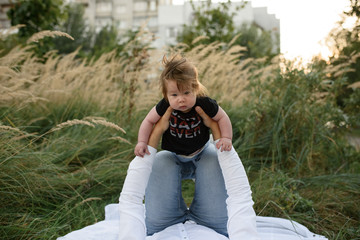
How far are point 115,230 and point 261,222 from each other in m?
0.86

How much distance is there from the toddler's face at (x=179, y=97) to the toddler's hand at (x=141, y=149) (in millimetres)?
271

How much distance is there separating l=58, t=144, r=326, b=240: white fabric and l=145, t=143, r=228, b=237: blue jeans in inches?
2.6

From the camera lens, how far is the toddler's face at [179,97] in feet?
5.22

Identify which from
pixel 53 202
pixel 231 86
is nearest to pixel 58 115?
pixel 53 202

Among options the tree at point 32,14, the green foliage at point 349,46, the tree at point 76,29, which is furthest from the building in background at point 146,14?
the green foliage at point 349,46

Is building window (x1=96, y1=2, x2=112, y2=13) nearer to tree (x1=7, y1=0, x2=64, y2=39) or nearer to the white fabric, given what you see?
tree (x1=7, y1=0, x2=64, y2=39)

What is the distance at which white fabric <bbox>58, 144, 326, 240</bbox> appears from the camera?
1.54 m

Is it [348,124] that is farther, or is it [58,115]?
[58,115]

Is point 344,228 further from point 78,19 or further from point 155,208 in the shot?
point 78,19

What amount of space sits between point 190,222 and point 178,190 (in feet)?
0.77

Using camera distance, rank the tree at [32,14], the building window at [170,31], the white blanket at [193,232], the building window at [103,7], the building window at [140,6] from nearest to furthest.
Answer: the white blanket at [193,232] < the tree at [32,14] < the building window at [170,31] < the building window at [140,6] < the building window at [103,7]

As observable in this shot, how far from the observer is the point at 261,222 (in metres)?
2.06

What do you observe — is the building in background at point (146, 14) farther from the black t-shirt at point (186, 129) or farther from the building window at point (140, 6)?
the black t-shirt at point (186, 129)

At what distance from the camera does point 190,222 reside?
1.95 metres
